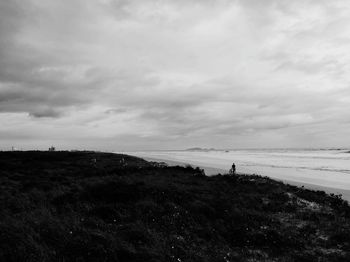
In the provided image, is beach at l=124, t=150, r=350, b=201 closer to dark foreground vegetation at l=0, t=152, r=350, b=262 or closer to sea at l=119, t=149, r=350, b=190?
sea at l=119, t=149, r=350, b=190

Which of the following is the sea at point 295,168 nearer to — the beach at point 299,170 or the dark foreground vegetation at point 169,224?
the beach at point 299,170

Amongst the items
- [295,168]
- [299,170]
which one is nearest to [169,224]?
[299,170]

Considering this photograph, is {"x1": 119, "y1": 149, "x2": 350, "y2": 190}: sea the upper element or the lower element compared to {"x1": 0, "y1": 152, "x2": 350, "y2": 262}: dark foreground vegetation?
upper

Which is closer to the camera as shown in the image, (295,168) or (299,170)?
(299,170)

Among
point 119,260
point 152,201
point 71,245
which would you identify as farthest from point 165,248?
point 152,201

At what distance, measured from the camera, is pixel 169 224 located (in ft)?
51.2

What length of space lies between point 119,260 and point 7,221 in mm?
4133

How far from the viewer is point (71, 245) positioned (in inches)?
436

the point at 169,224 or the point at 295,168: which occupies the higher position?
the point at 295,168

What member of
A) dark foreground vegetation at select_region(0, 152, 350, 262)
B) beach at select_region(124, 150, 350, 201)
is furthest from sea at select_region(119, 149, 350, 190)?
dark foreground vegetation at select_region(0, 152, 350, 262)

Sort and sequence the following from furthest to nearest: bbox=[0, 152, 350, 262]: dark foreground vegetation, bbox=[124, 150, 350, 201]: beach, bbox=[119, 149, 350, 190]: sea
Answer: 1. bbox=[119, 149, 350, 190]: sea
2. bbox=[124, 150, 350, 201]: beach
3. bbox=[0, 152, 350, 262]: dark foreground vegetation

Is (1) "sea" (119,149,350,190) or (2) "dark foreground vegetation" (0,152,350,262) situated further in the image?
(1) "sea" (119,149,350,190)

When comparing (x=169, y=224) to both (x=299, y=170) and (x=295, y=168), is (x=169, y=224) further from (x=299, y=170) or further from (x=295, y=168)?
(x=295, y=168)

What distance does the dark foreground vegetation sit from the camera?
1116 cm
